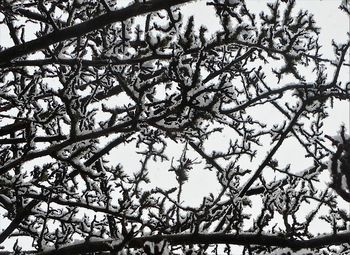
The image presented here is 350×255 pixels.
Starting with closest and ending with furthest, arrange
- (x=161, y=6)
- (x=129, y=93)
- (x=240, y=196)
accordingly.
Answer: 1. (x=129, y=93)
2. (x=161, y=6)
3. (x=240, y=196)

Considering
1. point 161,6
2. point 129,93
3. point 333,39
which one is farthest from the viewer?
point 333,39

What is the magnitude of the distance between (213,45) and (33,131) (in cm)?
197

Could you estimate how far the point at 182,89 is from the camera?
11.5 ft

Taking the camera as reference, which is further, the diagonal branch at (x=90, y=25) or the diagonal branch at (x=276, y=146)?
the diagonal branch at (x=90, y=25)

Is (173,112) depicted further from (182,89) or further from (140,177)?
(140,177)

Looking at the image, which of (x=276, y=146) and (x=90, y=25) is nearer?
(x=276, y=146)

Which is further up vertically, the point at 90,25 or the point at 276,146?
the point at 90,25

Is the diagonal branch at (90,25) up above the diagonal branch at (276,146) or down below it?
above

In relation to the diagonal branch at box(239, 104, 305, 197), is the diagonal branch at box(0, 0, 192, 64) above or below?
above

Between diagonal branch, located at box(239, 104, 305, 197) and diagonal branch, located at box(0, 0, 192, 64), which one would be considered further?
diagonal branch, located at box(0, 0, 192, 64)

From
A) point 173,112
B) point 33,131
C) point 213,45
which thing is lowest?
point 173,112

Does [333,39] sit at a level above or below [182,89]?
above

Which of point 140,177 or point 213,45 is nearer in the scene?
point 213,45

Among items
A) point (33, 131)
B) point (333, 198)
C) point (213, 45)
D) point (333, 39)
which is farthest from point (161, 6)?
point (333, 198)
